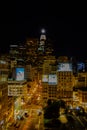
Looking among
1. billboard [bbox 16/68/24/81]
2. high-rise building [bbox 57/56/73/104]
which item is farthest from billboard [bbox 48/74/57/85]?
billboard [bbox 16/68/24/81]

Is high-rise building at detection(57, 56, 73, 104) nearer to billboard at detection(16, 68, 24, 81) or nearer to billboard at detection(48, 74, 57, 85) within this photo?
billboard at detection(48, 74, 57, 85)

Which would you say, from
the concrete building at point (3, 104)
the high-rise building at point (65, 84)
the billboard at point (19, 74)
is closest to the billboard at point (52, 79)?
the high-rise building at point (65, 84)

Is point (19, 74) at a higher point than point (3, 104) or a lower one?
higher

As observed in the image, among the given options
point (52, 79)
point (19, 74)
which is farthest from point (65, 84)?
point (19, 74)

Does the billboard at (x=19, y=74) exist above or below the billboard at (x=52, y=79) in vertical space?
above

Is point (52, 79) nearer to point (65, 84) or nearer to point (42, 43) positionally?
point (65, 84)

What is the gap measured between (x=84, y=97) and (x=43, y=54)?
58.3 m

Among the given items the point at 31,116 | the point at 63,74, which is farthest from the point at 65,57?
the point at 31,116

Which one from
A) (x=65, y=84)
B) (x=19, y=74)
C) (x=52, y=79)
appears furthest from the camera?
(x=65, y=84)

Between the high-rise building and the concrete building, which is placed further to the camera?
the high-rise building

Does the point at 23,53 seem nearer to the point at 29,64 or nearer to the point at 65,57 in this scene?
the point at 29,64

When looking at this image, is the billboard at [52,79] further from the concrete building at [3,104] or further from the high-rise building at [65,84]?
the concrete building at [3,104]

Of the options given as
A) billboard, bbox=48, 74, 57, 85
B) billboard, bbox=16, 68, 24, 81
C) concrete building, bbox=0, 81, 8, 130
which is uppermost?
billboard, bbox=16, 68, 24, 81

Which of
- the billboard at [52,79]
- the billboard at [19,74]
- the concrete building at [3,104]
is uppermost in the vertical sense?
the billboard at [19,74]
